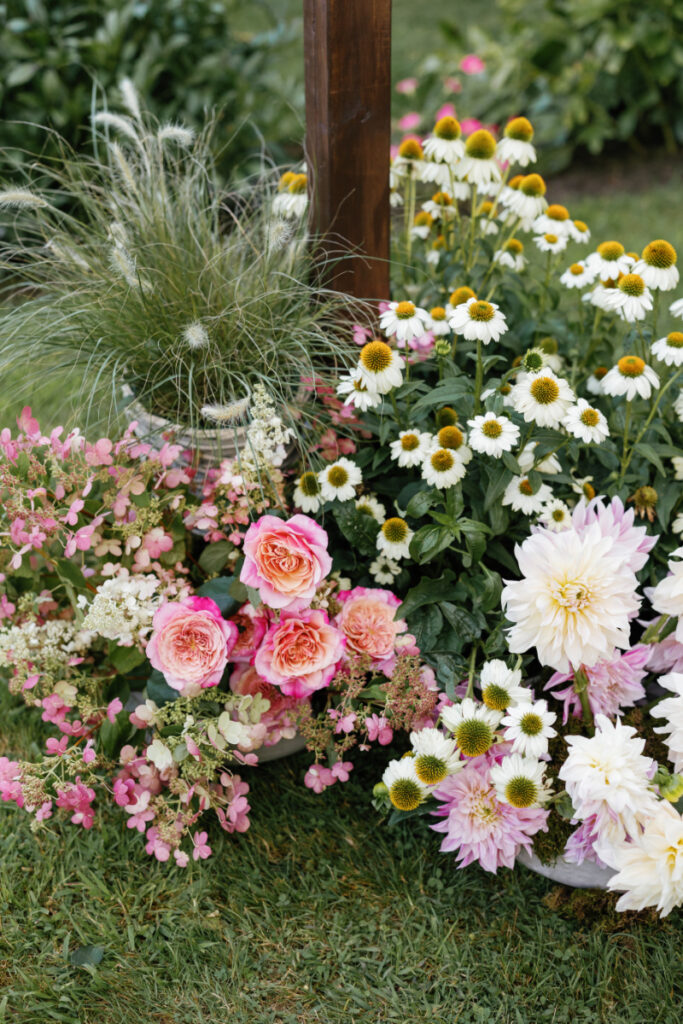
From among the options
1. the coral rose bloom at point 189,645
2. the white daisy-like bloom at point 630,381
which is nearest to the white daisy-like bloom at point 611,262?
the white daisy-like bloom at point 630,381

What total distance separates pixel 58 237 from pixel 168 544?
79cm

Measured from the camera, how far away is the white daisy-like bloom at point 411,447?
171cm

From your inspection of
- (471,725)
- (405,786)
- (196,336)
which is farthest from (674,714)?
(196,336)

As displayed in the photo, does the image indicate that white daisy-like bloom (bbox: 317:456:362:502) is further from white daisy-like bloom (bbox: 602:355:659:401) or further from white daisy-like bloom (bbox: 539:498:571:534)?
white daisy-like bloom (bbox: 602:355:659:401)

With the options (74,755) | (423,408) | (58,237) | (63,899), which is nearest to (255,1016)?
(63,899)

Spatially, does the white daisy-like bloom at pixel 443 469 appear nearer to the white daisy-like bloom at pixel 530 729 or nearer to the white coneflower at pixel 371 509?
the white coneflower at pixel 371 509

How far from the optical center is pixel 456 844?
5.24 feet

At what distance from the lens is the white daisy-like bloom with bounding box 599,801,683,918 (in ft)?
4.26

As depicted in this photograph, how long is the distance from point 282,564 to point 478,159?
3.36 feet

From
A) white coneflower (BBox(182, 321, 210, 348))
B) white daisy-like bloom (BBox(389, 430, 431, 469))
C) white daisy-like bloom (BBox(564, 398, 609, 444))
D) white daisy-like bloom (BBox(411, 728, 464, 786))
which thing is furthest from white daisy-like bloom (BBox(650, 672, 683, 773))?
white coneflower (BBox(182, 321, 210, 348))

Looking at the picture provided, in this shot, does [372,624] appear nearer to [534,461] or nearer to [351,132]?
[534,461]

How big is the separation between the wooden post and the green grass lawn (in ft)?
3.88

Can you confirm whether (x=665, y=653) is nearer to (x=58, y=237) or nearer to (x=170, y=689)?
(x=170, y=689)

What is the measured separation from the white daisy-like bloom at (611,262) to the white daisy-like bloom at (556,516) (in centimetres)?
51
